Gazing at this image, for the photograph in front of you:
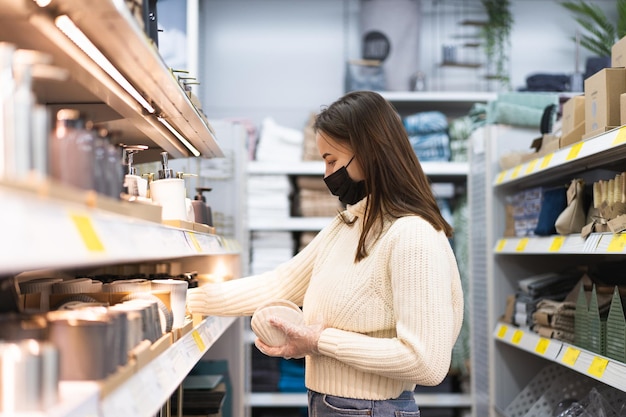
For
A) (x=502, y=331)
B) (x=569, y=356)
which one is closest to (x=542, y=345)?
(x=569, y=356)

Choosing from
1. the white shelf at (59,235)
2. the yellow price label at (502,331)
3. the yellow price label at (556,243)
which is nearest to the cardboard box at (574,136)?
the yellow price label at (556,243)

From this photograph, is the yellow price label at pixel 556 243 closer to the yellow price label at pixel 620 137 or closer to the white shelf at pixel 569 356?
the white shelf at pixel 569 356

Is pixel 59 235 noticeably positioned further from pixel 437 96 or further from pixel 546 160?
pixel 437 96

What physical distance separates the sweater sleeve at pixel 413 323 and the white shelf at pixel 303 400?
3.01 m

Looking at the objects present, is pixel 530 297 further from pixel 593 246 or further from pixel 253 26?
pixel 253 26

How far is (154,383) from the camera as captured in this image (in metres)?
1.28

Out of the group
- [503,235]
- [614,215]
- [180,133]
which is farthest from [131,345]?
[503,235]

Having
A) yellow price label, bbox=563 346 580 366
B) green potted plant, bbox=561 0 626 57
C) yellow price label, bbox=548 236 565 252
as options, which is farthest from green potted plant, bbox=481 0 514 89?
yellow price label, bbox=563 346 580 366

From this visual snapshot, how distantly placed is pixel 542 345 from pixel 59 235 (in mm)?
2596

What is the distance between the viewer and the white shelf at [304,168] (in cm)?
490

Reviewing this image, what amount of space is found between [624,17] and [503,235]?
213 centimetres

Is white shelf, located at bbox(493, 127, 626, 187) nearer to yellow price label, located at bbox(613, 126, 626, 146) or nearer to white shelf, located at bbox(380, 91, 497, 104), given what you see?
yellow price label, located at bbox(613, 126, 626, 146)

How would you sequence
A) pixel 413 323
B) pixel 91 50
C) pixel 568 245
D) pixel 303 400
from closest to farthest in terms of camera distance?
pixel 91 50, pixel 413 323, pixel 568 245, pixel 303 400

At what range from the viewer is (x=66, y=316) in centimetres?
114
